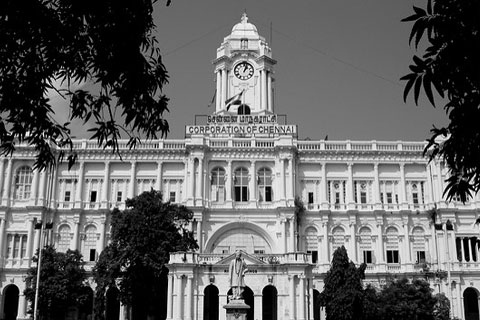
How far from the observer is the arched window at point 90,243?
63.2 m

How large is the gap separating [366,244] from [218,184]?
57.6 feet

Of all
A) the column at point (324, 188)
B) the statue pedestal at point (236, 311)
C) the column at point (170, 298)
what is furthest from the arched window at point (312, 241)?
the statue pedestal at point (236, 311)

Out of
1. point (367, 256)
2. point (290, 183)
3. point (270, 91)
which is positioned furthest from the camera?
point (270, 91)

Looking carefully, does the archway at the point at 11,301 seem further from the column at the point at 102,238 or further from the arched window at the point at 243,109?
the arched window at the point at 243,109

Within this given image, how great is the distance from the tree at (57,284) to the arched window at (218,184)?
15.8 m

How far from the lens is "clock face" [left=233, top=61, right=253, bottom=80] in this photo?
74000 millimetres

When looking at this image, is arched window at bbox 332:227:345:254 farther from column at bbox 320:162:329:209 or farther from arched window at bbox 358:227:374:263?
column at bbox 320:162:329:209

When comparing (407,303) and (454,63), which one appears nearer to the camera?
(454,63)

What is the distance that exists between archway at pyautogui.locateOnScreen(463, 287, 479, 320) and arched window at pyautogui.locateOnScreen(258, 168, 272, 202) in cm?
2337

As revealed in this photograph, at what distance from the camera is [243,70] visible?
2921 inches

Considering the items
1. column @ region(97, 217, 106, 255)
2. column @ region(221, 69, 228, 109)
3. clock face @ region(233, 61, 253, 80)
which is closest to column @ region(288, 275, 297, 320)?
column @ region(97, 217, 106, 255)

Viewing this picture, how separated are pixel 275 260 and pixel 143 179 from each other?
842 inches

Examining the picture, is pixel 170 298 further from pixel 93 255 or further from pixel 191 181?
pixel 93 255

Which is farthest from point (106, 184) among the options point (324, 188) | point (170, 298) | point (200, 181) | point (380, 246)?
point (380, 246)
